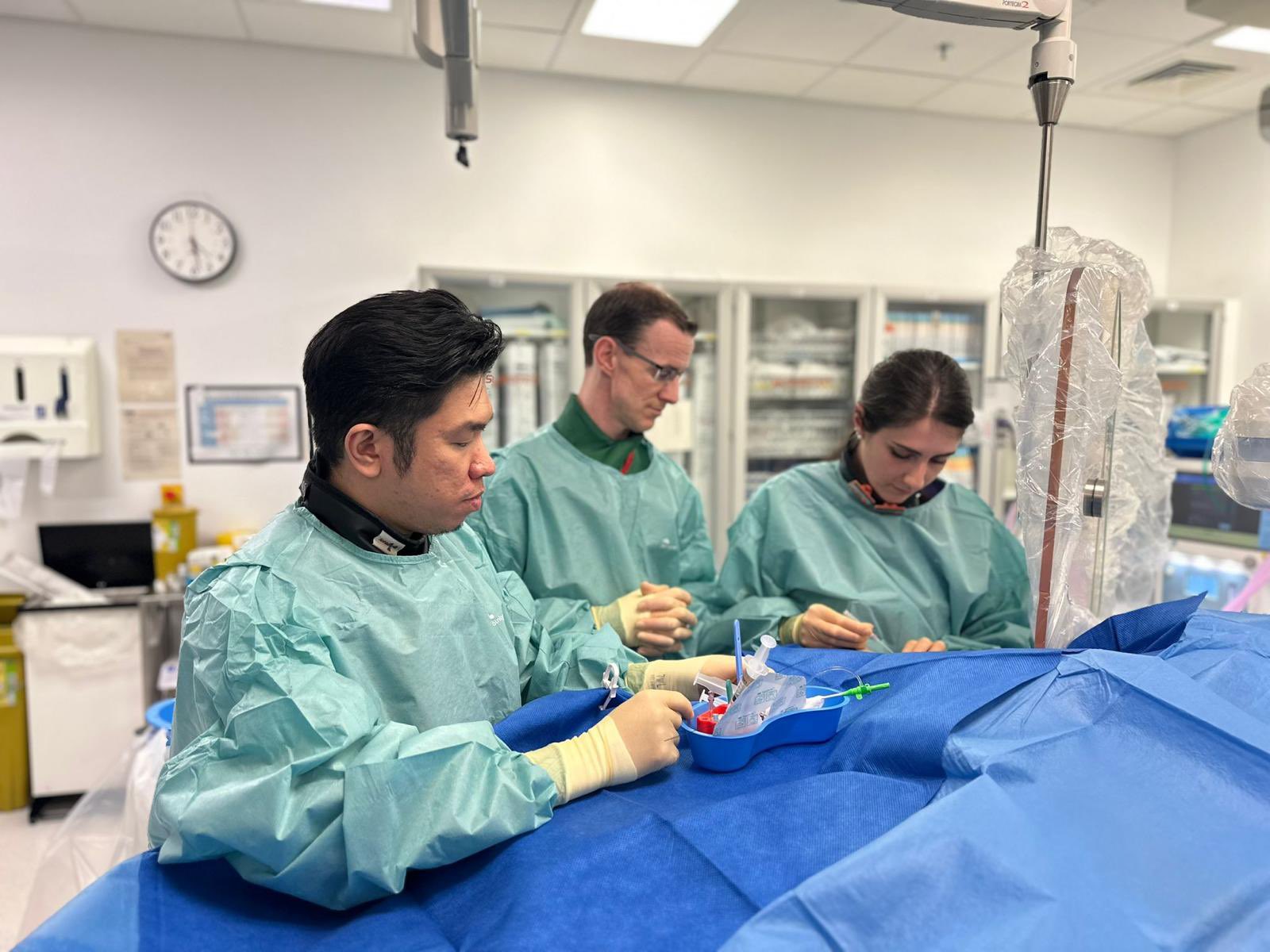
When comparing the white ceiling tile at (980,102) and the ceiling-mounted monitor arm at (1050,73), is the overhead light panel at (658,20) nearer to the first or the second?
the white ceiling tile at (980,102)

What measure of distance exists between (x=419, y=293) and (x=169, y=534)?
2.98 meters

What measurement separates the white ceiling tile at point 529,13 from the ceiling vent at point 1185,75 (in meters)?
2.82

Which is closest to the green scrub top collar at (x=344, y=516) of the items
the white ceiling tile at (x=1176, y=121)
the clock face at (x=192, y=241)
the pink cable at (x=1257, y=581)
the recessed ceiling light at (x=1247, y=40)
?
the pink cable at (x=1257, y=581)

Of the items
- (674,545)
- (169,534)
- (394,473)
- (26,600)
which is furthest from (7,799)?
(394,473)

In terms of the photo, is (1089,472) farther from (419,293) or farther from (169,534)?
(169,534)

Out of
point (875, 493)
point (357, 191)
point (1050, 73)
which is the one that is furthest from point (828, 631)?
point (357, 191)

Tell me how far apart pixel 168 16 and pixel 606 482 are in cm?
294

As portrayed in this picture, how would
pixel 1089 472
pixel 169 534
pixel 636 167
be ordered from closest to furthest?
1. pixel 1089 472
2. pixel 169 534
3. pixel 636 167

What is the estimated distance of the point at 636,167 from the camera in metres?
4.14

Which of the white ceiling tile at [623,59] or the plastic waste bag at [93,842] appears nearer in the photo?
the plastic waste bag at [93,842]

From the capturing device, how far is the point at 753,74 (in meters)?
3.99

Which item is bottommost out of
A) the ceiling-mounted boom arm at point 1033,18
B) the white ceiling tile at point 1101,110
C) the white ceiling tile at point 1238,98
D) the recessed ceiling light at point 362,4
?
the ceiling-mounted boom arm at point 1033,18

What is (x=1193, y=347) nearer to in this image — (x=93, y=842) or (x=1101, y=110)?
(x=1101, y=110)

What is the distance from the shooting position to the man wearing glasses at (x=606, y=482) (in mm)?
1905
